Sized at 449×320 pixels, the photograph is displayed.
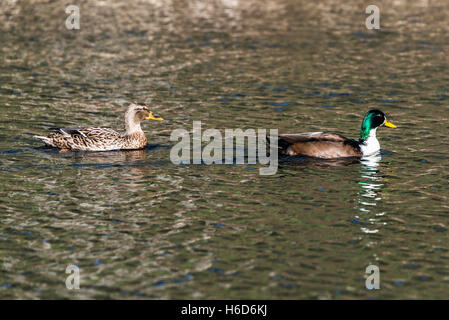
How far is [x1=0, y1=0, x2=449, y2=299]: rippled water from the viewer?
1213cm

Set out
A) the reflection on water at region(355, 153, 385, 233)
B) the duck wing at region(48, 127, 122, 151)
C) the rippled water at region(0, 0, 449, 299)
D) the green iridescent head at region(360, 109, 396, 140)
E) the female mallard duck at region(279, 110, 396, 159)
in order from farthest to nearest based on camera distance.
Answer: the green iridescent head at region(360, 109, 396, 140)
the duck wing at region(48, 127, 122, 151)
the female mallard duck at region(279, 110, 396, 159)
the reflection on water at region(355, 153, 385, 233)
the rippled water at region(0, 0, 449, 299)

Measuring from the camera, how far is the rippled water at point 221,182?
12133mm

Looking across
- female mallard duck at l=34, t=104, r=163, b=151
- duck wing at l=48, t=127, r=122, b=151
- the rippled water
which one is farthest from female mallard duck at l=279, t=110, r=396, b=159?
duck wing at l=48, t=127, r=122, b=151

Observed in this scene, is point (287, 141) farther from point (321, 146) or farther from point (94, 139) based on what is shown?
point (94, 139)

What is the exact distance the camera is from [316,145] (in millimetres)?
18812

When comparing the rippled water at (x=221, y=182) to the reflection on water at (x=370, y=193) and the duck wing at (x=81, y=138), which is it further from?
the duck wing at (x=81, y=138)

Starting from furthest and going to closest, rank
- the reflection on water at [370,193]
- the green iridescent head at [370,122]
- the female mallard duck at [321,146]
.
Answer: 1. the green iridescent head at [370,122]
2. the female mallard duck at [321,146]
3. the reflection on water at [370,193]

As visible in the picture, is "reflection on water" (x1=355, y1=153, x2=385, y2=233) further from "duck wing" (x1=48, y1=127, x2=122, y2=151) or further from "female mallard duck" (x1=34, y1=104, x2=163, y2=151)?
"duck wing" (x1=48, y1=127, x2=122, y2=151)

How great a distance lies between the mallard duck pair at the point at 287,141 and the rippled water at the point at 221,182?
323mm

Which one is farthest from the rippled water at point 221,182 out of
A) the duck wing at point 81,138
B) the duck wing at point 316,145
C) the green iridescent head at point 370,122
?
the green iridescent head at point 370,122

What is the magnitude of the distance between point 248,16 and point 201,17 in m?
2.86
